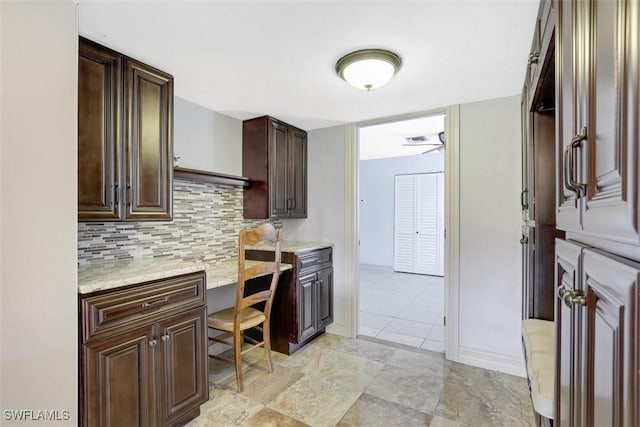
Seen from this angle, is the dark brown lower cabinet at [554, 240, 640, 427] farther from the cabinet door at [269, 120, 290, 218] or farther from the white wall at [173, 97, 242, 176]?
the white wall at [173, 97, 242, 176]

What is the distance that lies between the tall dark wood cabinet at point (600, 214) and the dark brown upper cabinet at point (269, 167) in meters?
2.39

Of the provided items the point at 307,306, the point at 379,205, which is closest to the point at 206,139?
the point at 307,306

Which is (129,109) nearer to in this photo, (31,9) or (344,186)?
(31,9)

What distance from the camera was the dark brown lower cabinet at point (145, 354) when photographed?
4.55 ft

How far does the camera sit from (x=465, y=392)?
2.15m

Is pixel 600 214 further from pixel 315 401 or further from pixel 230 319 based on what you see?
pixel 230 319

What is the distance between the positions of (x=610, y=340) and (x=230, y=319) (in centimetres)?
215

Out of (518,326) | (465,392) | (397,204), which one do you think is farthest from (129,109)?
(397,204)

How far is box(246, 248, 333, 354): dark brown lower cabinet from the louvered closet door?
145 inches

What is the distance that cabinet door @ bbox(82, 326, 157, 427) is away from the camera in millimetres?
1378

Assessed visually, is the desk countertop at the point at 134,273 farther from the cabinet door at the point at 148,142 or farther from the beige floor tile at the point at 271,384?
the beige floor tile at the point at 271,384

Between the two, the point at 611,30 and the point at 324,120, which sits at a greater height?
the point at 324,120

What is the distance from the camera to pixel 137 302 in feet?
5.07

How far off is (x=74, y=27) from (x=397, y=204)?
5.84 meters
